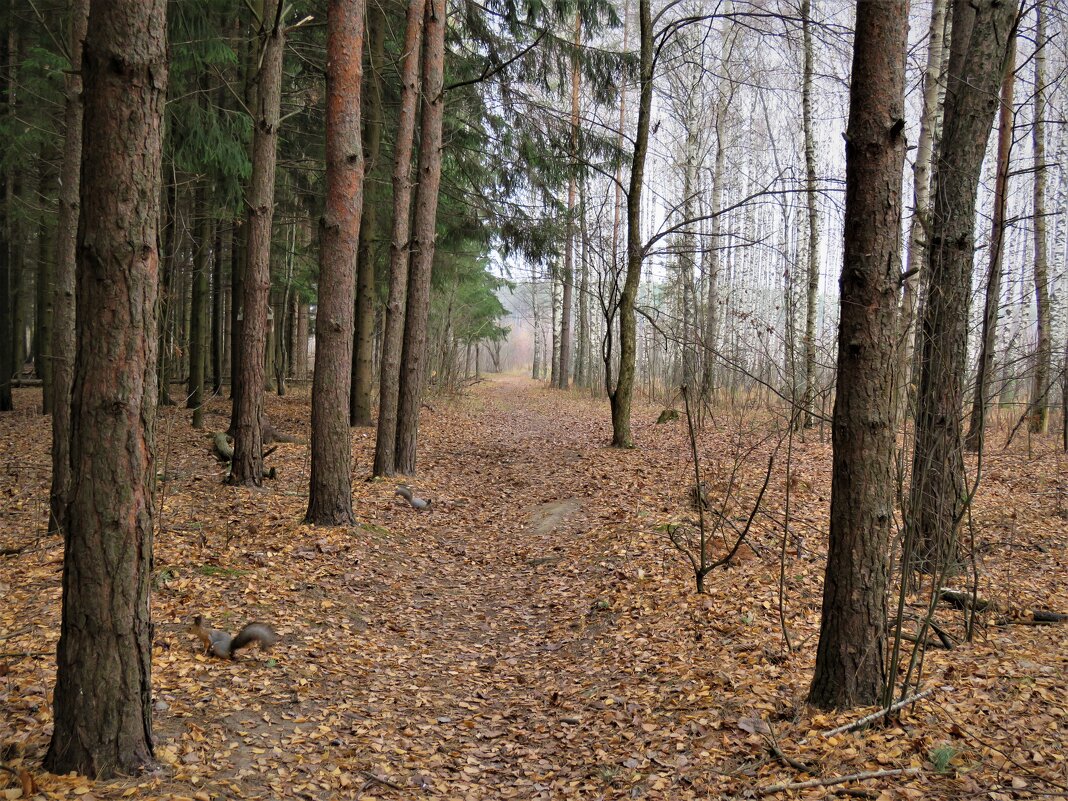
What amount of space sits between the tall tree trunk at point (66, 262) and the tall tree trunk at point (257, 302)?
2055mm

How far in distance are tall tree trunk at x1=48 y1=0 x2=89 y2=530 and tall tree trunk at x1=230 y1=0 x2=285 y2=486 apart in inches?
80.9

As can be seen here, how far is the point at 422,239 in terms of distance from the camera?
10.1 m

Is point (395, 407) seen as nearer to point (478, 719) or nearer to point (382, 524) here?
point (382, 524)

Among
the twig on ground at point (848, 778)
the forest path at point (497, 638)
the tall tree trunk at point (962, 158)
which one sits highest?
the tall tree trunk at point (962, 158)

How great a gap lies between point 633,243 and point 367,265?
5.37 m

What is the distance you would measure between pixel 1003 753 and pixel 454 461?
32.6ft

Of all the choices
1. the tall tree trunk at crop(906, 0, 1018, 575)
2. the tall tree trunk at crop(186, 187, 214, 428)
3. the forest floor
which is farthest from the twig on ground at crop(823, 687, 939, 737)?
the tall tree trunk at crop(186, 187, 214, 428)

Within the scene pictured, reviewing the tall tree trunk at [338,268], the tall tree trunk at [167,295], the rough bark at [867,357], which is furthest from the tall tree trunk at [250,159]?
the rough bark at [867,357]

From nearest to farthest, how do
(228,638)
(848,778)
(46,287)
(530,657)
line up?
(848,778) < (228,638) < (530,657) < (46,287)

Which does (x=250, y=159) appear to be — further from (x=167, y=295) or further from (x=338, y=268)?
(x=167, y=295)

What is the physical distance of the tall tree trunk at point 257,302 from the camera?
882 cm

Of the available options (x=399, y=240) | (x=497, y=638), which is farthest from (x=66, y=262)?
(x=497, y=638)

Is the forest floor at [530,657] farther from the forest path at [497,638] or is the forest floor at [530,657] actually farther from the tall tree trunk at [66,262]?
the tall tree trunk at [66,262]

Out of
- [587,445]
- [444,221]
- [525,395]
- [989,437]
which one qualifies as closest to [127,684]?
[587,445]
